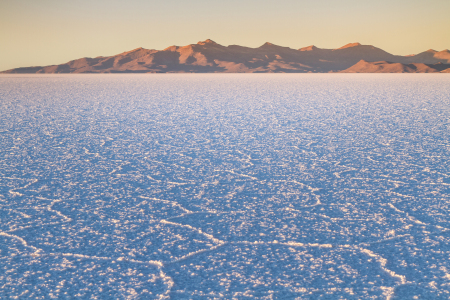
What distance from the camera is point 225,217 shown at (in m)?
2.59

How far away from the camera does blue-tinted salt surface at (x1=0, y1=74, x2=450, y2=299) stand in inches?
70.8

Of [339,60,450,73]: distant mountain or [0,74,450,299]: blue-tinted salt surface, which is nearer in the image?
[0,74,450,299]: blue-tinted salt surface

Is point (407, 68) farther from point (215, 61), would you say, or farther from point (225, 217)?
point (225, 217)

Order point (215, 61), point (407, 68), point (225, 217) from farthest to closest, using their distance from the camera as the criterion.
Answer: point (215, 61) < point (407, 68) < point (225, 217)

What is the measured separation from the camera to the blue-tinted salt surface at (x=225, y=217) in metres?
1.80

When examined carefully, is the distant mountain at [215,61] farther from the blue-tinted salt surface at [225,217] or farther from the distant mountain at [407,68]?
the blue-tinted salt surface at [225,217]

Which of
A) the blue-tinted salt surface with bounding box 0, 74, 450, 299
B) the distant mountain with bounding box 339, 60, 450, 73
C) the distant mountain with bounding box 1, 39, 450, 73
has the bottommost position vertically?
the blue-tinted salt surface with bounding box 0, 74, 450, 299

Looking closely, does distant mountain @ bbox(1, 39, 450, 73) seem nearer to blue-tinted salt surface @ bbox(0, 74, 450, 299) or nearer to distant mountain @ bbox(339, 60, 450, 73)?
distant mountain @ bbox(339, 60, 450, 73)

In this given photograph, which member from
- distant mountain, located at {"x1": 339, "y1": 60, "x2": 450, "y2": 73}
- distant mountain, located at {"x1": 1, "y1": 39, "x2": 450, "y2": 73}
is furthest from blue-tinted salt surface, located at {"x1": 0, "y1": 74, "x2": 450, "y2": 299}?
distant mountain, located at {"x1": 1, "y1": 39, "x2": 450, "y2": 73}

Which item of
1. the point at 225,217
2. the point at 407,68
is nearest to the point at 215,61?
the point at 407,68

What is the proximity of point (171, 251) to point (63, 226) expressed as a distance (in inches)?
31.1

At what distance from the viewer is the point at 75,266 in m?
1.95

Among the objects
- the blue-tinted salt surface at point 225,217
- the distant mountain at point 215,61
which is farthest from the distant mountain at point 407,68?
the blue-tinted salt surface at point 225,217

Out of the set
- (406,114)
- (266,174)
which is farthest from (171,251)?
(406,114)
